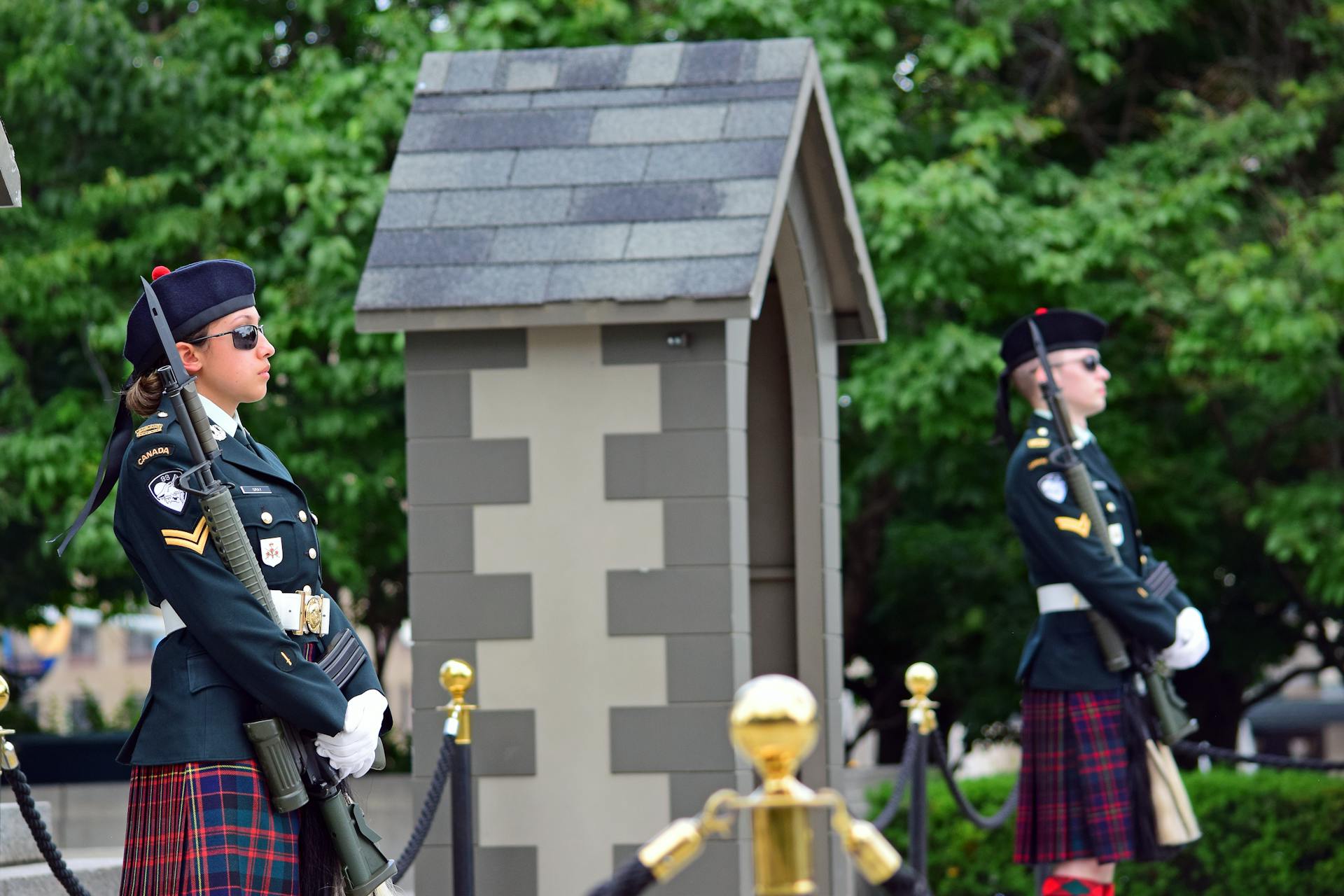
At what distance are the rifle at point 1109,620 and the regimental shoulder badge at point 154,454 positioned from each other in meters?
2.90

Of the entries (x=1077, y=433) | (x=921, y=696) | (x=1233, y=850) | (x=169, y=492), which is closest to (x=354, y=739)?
(x=169, y=492)

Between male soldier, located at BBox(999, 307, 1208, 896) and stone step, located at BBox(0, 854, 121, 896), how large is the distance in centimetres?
261

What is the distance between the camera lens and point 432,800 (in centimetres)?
511

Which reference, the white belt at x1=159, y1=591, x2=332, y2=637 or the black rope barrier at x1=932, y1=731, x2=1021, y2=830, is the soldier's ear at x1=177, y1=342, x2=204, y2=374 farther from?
the black rope barrier at x1=932, y1=731, x2=1021, y2=830

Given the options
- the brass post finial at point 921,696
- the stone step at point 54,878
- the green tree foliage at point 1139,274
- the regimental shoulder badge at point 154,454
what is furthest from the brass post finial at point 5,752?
the green tree foliage at point 1139,274

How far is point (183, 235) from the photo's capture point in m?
9.62

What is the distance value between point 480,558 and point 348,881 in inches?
70.6

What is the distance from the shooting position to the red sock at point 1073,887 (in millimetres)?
5762

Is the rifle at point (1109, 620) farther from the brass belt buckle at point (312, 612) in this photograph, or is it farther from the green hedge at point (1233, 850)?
the green hedge at point (1233, 850)

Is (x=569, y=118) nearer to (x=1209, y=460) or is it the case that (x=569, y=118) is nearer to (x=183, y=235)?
(x=183, y=235)

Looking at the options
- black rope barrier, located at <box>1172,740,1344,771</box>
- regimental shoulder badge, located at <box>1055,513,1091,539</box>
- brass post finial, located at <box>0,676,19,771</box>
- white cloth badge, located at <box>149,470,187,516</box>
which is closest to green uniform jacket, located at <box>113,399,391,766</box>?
white cloth badge, located at <box>149,470,187,516</box>

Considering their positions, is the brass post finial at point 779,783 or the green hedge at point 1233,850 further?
the green hedge at point 1233,850

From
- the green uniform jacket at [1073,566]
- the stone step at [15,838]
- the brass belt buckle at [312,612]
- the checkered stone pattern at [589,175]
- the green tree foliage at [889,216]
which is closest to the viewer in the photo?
the brass belt buckle at [312,612]

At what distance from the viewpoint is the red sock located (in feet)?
18.9
